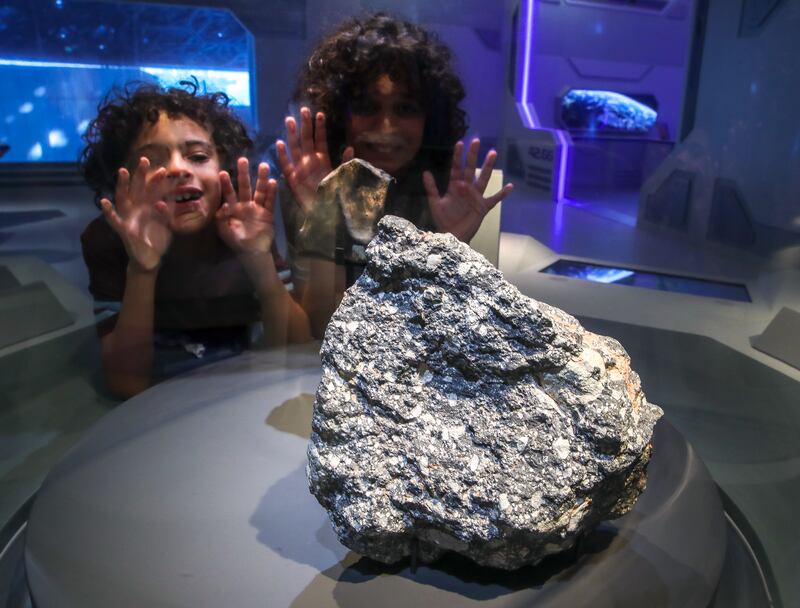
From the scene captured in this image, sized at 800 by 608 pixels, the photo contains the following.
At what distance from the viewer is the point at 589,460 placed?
3.12ft

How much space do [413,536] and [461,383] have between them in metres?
0.28

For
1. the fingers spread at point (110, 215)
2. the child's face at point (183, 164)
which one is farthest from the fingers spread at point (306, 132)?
the fingers spread at point (110, 215)

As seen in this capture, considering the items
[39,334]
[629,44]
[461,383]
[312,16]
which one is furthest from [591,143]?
[39,334]

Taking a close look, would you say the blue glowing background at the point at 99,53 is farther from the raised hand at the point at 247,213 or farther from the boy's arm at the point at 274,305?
the boy's arm at the point at 274,305

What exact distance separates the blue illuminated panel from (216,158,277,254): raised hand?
92cm

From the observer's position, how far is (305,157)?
151 centimetres

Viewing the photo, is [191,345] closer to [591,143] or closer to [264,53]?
[264,53]

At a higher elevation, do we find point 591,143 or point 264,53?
point 264,53

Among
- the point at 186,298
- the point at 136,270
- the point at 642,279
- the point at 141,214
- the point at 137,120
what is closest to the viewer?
the point at 137,120

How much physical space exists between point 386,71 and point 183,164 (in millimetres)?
586

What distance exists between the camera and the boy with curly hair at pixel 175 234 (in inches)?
57.2

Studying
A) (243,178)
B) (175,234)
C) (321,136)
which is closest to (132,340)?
(175,234)

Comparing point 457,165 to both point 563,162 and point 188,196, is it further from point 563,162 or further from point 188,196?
point 188,196

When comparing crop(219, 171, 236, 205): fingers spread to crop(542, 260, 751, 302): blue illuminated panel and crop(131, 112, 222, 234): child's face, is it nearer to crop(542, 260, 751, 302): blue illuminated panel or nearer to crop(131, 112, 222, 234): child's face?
crop(131, 112, 222, 234): child's face
